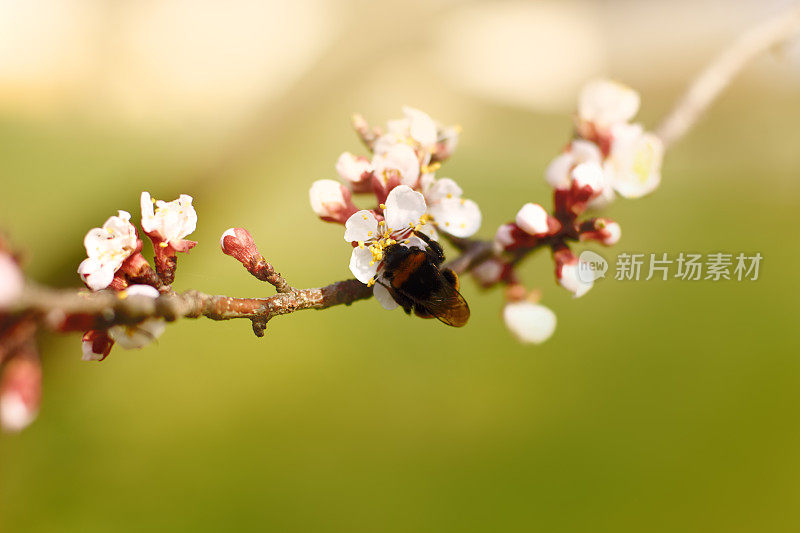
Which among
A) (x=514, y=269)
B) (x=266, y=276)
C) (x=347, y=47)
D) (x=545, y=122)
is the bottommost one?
(x=266, y=276)

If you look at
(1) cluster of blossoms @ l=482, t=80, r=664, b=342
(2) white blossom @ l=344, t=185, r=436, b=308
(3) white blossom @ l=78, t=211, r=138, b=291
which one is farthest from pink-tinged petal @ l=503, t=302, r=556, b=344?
(3) white blossom @ l=78, t=211, r=138, b=291

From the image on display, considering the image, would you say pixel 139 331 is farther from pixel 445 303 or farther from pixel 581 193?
pixel 581 193

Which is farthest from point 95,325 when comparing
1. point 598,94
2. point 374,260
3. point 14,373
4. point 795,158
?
point 795,158

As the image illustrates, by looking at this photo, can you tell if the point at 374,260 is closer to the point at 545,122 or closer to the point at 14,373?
the point at 14,373

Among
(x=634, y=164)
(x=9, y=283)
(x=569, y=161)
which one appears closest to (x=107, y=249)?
(x=9, y=283)

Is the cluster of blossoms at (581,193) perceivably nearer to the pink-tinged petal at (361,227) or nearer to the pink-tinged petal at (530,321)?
the pink-tinged petal at (530,321)

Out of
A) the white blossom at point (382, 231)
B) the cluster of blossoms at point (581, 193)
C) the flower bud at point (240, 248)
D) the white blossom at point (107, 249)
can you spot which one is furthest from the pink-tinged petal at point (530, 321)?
the white blossom at point (107, 249)

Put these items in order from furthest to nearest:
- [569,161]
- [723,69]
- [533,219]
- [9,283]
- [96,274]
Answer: [723,69] → [569,161] → [533,219] → [96,274] → [9,283]
